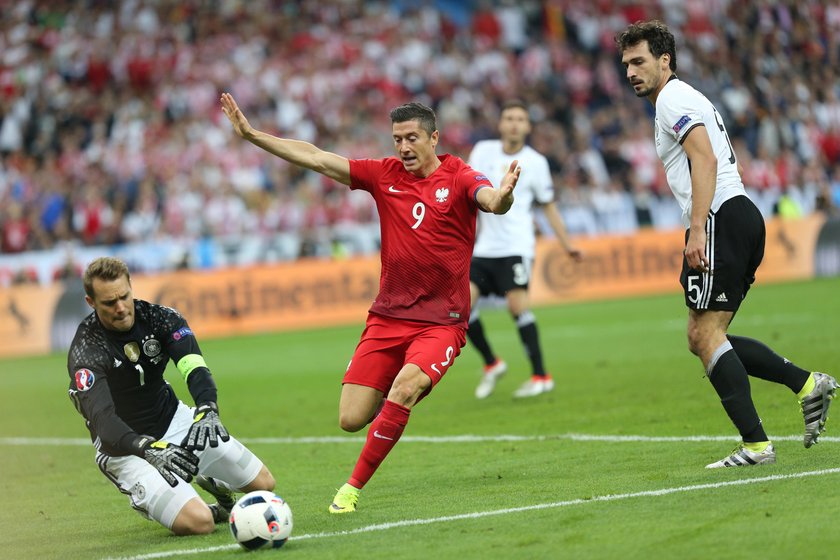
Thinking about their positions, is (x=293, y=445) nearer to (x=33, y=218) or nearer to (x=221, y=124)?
(x=33, y=218)

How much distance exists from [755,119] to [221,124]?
40.4 ft

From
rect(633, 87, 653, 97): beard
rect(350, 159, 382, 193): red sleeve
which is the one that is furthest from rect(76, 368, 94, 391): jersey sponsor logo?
rect(633, 87, 653, 97): beard

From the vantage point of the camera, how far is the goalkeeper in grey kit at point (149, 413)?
21.9 ft

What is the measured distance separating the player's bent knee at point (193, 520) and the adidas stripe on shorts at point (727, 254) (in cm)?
296

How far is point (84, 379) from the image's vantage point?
693 centimetres

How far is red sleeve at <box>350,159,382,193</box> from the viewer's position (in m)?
7.95

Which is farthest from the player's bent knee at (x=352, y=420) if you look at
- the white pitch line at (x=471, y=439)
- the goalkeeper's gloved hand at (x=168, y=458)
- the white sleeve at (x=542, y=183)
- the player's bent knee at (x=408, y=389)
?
the white sleeve at (x=542, y=183)

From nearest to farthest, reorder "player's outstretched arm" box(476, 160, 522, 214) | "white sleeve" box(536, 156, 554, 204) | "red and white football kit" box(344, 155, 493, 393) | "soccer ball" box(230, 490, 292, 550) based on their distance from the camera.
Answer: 1. "soccer ball" box(230, 490, 292, 550)
2. "player's outstretched arm" box(476, 160, 522, 214)
3. "red and white football kit" box(344, 155, 493, 393)
4. "white sleeve" box(536, 156, 554, 204)

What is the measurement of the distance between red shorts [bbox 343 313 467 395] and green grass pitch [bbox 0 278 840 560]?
2.35 ft

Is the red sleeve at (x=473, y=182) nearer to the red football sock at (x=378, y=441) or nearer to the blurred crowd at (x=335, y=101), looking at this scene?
the red football sock at (x=378, y=441)

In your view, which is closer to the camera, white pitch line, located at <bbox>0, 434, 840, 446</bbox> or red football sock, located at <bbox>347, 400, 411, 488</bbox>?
red football sock, located at <bbox>347, 400, 411, 488</bbox>

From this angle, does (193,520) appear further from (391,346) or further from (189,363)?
(391,346)

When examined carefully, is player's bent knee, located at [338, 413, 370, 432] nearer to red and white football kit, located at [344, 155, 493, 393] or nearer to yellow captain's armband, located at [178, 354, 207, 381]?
red and white football kit, located at [344, 155, 493, 393]

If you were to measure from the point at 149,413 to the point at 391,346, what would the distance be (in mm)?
1461
